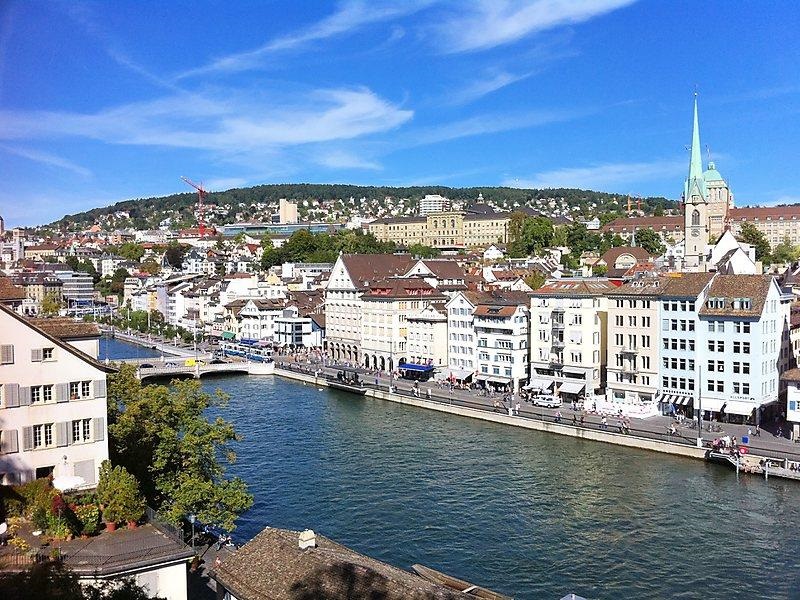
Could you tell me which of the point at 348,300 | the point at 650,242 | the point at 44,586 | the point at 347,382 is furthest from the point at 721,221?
the point at 44,586

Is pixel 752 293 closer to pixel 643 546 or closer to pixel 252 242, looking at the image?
pixel 643 546

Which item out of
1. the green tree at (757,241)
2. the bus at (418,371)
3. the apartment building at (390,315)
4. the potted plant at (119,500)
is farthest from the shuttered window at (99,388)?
the green tree at (757,241)

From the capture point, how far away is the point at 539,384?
50031 millimetres

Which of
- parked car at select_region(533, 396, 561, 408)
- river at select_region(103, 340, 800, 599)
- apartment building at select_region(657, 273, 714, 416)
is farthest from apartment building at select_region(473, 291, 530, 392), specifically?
apartment building at select_region(657, 273, 714, 416)

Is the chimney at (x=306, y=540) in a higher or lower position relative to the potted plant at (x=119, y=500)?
lower

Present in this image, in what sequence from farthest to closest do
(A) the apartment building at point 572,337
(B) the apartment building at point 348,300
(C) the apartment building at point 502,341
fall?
(B) the apartment building at point 348,300 → (C) the apartment building at point 502,341 → (A) the apartment building at point 572,337

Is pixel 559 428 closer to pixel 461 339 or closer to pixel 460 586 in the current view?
pixel 461 339

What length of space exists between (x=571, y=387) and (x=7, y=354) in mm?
34652

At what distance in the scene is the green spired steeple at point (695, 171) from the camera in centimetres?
7800

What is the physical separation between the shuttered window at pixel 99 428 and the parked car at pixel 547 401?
31.0m

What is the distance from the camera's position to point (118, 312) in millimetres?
123438

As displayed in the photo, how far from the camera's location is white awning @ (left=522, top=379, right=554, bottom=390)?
49.5 meters

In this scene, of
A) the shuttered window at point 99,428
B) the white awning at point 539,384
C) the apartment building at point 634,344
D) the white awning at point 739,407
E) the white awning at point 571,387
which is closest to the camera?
the shuttered window at point 99,428

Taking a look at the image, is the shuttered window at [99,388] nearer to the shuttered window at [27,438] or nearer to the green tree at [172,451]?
the shuttered window at [27,438]
